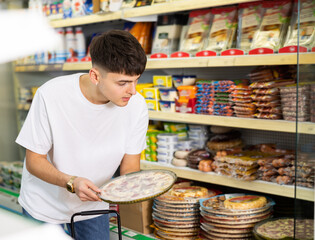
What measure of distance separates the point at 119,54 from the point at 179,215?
1407 millimetres

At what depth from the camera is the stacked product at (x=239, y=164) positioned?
8.46 ft

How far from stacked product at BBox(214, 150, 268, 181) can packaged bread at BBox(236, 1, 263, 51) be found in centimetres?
72

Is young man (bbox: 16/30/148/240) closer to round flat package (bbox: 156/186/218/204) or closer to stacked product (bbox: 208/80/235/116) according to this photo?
round flat package (bbox: 156/186/218/204)

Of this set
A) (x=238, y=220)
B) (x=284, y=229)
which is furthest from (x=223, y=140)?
(x=284, y=229)

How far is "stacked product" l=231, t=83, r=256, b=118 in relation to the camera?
8.54ft

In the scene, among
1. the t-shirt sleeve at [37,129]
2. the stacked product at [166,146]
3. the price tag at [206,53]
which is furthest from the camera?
the stacked product at [166,146]

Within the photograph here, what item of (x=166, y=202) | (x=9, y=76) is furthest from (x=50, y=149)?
(x=9, y=76)

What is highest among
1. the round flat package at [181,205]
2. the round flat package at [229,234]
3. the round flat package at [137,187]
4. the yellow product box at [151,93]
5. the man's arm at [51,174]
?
the yellow product box at [151,93]

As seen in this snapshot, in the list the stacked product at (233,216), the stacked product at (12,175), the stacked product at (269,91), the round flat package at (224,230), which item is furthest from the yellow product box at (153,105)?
the stacked product at (12,175)

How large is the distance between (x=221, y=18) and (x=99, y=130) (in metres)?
1.52

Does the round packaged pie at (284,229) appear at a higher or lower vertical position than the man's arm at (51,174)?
lower

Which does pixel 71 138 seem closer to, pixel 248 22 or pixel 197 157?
pixel 197 157

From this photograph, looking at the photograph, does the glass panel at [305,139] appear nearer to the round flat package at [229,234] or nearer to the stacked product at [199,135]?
the round flat package at [229,234]

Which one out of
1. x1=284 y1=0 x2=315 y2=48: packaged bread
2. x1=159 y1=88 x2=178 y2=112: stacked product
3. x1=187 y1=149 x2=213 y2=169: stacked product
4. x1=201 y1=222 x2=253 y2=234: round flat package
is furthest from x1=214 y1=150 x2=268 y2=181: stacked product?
x1=284 y1=0 x2=315 y2=48: packaged bread
